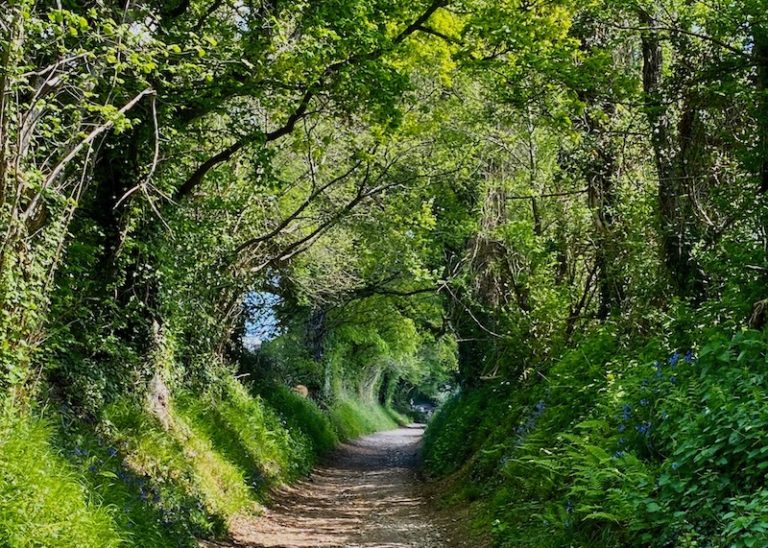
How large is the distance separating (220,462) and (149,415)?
1.71 meters

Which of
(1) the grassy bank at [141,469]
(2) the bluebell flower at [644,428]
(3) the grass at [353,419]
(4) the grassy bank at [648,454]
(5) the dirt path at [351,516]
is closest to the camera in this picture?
(4) the grassy bank at [648,454]

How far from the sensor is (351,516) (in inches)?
449

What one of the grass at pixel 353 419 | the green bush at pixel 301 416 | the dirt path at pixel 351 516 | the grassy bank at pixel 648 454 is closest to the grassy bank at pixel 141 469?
the dirt path at pixel 351 516

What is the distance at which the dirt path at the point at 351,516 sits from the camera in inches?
365

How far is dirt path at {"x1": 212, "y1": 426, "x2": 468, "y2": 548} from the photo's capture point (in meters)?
9.27

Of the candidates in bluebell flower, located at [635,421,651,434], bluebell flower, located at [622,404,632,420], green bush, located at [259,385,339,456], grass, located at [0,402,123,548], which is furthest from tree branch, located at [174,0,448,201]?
green bush, located at [259,385,339,456]

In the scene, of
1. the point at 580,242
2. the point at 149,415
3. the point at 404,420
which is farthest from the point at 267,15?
the point at 404,420

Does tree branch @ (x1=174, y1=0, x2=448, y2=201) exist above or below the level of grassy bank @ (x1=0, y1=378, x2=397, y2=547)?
above

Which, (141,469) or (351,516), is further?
(351,516)

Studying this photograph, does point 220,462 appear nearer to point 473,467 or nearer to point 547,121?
point 473,467

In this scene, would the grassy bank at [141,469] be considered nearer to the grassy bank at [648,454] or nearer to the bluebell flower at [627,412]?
the grassy bank at [648,454]

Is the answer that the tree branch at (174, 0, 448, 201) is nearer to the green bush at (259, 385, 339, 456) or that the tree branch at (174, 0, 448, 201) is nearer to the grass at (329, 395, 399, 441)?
the green bush at (259, 385, 339, 456)

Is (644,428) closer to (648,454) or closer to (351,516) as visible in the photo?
(648,454)

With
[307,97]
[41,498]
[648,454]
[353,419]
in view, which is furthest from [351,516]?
[353,419]
